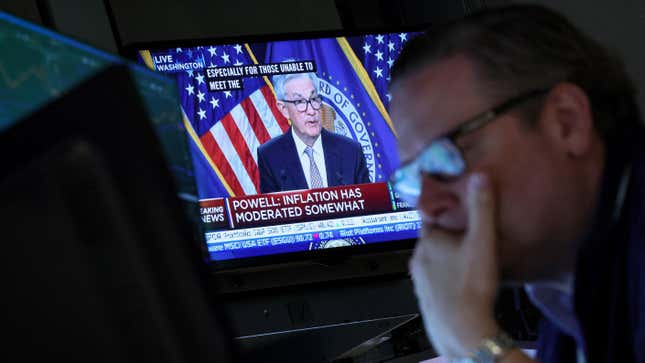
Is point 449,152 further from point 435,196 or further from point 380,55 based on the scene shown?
point 380,55

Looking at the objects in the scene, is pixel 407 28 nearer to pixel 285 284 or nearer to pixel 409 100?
pixel 285 284

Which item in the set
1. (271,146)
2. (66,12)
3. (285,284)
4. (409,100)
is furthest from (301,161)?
(409,100)

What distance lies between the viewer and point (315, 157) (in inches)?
72.3

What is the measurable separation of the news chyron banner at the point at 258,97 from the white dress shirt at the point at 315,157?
1.7 inches

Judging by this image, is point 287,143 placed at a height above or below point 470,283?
above

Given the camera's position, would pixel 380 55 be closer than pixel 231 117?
No

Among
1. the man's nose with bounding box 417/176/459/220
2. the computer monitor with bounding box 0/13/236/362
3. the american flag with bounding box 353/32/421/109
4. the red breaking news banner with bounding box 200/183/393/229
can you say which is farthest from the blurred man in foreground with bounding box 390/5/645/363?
the american flag with bounding box 353/32/421/109

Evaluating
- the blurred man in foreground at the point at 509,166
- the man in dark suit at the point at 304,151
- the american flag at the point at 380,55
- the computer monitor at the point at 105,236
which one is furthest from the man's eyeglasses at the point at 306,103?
the computer monitor at the point at 105,236

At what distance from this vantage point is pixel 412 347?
1.62 metres

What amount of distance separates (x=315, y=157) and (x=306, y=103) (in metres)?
0.13

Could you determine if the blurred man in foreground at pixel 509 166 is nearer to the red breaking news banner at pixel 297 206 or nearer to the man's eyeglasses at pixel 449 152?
the man's eyeglasses at pixel 449 152

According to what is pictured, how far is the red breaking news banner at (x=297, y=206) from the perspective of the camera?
69.4 inches

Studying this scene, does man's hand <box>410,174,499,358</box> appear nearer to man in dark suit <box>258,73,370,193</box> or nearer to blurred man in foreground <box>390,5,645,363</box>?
blurred man in foreground <box>390,5,645,363</box>

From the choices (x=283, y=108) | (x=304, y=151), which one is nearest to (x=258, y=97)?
(x=283, y=108)
